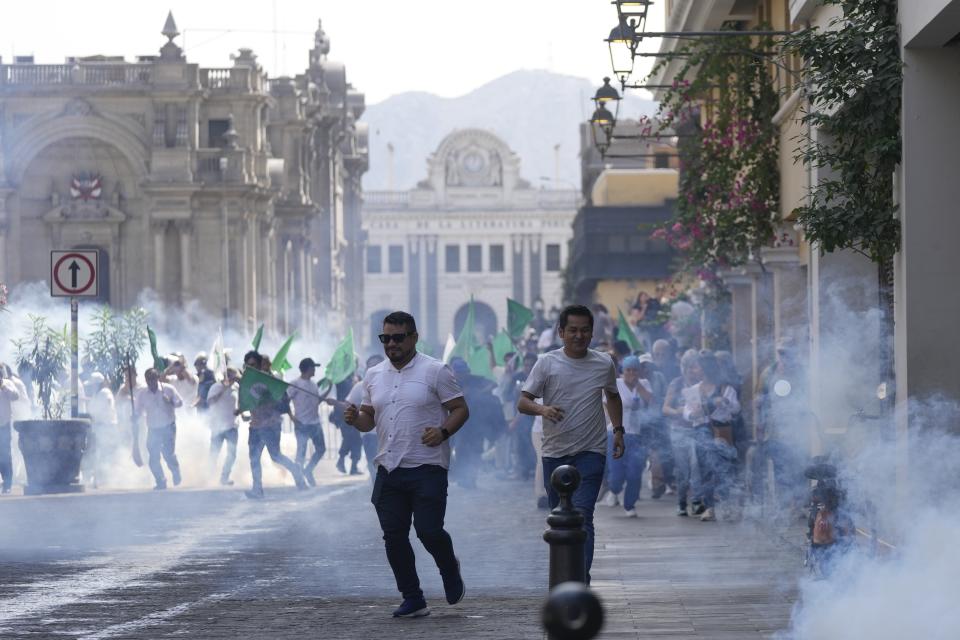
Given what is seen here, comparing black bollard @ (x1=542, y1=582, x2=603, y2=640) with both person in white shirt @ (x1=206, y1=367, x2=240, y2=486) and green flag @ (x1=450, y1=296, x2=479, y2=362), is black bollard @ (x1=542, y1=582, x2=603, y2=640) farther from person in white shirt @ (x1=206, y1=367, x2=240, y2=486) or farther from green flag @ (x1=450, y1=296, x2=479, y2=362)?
green flag @ (x1=450, y1=296, x2=479, y2=362)

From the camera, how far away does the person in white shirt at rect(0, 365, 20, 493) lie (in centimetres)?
2483

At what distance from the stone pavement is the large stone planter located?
121 inches

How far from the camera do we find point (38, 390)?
2681 centimetres

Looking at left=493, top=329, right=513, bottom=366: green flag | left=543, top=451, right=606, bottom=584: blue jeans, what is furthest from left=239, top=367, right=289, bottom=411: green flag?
A: left=493, top=329, right=513, bottom=366: green flag

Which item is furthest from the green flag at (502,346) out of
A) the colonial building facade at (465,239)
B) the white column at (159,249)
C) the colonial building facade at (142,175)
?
the colonial building facade at (465,239)

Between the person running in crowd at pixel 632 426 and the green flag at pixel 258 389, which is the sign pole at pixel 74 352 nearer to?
the green flag at pixel 258 389

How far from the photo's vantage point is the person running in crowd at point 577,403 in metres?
11.3

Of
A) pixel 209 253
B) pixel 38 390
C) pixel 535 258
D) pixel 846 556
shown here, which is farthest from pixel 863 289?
pixel 535 258

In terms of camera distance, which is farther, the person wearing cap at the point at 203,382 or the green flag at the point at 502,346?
the green flag at the point at 502,346

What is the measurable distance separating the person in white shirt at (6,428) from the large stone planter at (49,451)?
0.30 m

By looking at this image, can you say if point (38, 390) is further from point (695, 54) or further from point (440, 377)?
point (440, 377)

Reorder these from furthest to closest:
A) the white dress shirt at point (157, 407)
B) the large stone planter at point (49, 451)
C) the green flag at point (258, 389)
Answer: the white dress shirt at point (157, 407) → the large stone planter at point (49, 451) → the green flag at point (258, 389)

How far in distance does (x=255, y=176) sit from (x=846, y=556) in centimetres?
6284

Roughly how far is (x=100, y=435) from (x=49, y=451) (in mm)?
3032
